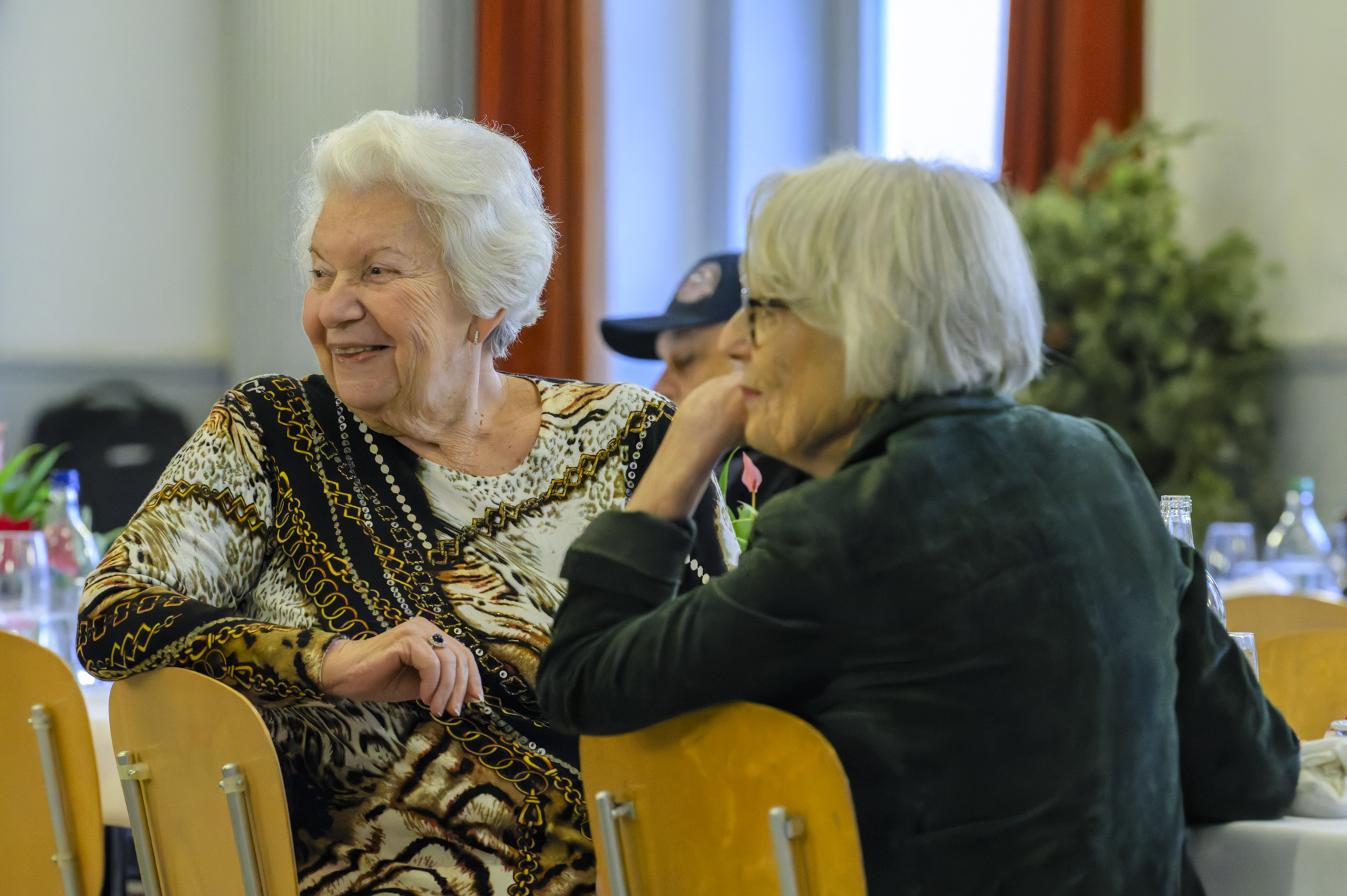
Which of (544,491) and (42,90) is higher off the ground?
(42,90)

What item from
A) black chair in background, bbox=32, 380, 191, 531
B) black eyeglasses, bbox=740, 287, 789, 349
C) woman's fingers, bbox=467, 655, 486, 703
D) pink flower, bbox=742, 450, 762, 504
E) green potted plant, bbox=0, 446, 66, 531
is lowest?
black chair in background, bbox=32, 380, 191, 531

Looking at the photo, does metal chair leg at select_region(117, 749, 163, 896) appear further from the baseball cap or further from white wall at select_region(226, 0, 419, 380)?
white wall at select_region(226, 0, 419, 380)

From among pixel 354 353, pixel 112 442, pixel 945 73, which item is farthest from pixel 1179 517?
pixel 112 442

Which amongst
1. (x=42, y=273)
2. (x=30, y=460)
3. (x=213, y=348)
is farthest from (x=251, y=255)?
(x=30, y=460)

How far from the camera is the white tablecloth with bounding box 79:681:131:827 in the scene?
202cm

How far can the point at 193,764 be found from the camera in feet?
4.65

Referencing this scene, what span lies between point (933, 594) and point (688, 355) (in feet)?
8.60

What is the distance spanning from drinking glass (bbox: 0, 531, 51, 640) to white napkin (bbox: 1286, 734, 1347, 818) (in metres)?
2.17

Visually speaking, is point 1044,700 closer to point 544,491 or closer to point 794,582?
point 794,582

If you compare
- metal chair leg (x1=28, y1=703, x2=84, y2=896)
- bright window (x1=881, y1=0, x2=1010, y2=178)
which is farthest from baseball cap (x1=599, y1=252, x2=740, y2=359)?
metal chair leg (x1=28, y1=703, x2=84, y2=896)

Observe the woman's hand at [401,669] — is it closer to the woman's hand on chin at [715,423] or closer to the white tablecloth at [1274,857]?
the woman's hand on chin at [715,423]

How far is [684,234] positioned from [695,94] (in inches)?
23.9

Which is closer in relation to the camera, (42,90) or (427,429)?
(427,429)

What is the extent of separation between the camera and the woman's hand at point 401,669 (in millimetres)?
1427
